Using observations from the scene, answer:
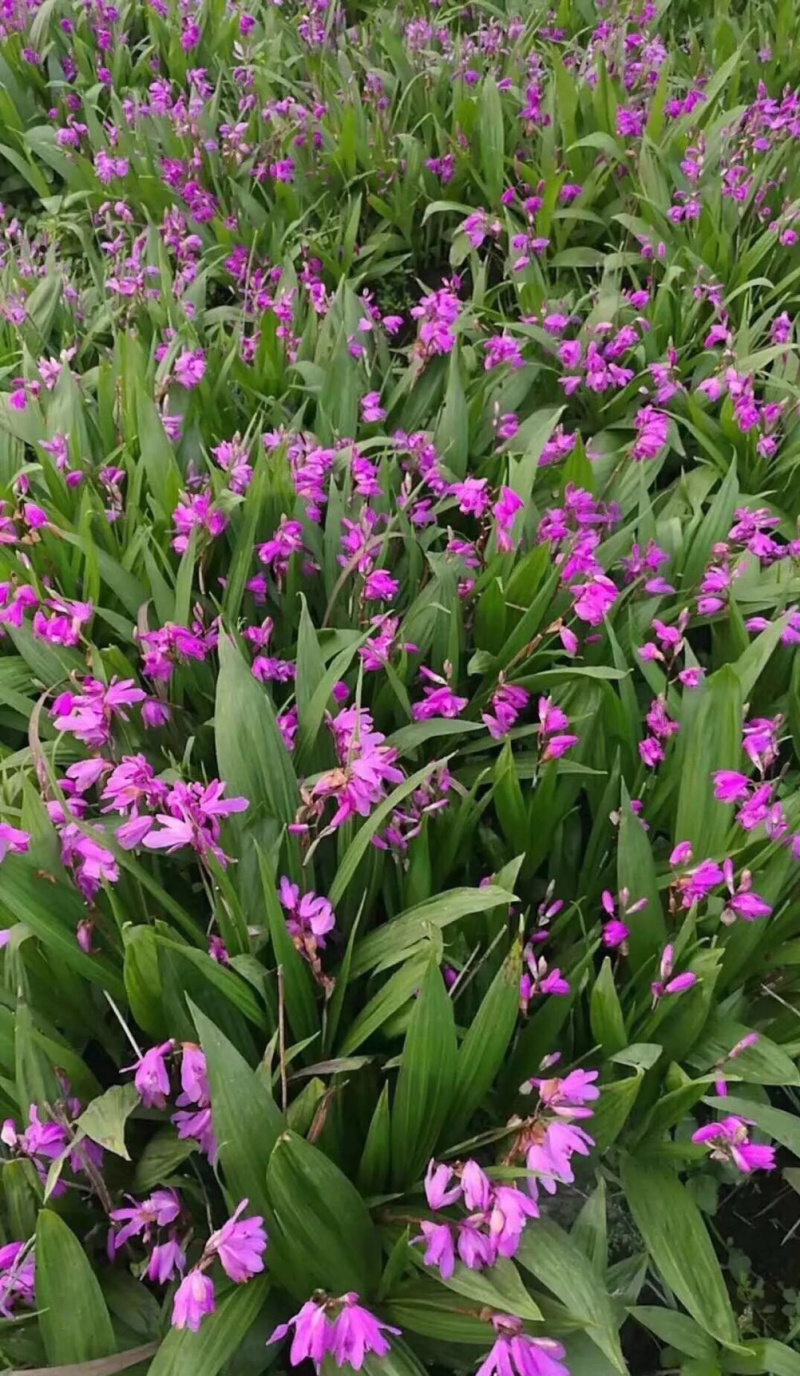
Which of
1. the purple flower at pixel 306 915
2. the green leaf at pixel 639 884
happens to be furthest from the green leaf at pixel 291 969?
the green leaf at pixel 639 884

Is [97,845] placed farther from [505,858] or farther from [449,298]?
[449,298]

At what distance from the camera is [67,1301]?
1063 millimetres

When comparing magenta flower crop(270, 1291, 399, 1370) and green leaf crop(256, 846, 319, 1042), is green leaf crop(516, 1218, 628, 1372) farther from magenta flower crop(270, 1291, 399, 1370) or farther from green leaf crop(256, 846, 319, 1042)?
green leaf crop(256, 846, 319, 1042)

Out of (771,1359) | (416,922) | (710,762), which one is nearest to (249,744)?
(416,922)

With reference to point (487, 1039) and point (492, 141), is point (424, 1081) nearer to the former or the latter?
point (487, 1039)

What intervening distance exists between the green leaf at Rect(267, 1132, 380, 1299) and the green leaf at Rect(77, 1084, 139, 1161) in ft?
0.55

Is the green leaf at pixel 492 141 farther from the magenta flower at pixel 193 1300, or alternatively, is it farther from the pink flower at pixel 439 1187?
the magenta flower at pixel 193 1300

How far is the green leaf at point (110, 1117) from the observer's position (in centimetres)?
104

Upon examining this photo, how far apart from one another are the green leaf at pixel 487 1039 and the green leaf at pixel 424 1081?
20 millimetres

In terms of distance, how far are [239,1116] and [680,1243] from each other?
2.01 feet

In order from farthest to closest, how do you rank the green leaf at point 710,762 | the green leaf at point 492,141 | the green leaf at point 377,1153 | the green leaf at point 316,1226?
the green leaf at point 492,141 < the green leaf at point 710,762 < the green leaf at point 377,1153 < the green leaf at point 316,1226

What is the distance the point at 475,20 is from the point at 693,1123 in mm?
4241

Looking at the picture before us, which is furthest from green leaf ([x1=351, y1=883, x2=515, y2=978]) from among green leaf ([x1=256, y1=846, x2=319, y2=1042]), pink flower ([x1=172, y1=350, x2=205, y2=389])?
pink flower ([x1=172, y1=350, x2=205, y2=389])

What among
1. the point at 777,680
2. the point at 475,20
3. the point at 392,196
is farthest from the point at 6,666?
the point at 475,20
